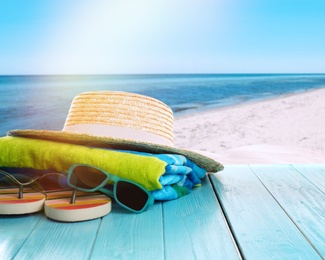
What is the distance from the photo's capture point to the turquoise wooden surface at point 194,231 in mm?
924

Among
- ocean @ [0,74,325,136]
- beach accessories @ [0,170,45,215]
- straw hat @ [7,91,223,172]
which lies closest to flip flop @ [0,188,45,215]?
beach accessories @ [0,170,45,215]

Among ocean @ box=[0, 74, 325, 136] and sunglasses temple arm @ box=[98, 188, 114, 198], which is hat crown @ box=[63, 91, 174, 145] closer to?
sunglasses temple arm @ box=[98, 188, 114, 198]

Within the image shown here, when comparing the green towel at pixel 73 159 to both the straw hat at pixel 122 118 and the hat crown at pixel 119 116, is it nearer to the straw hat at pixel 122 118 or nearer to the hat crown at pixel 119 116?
the straw hat at pixel 122 118

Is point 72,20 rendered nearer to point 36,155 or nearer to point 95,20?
point 95,20

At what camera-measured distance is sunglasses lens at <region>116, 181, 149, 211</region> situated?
119cm

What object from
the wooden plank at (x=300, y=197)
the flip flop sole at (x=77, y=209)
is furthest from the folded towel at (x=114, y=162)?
the wooden plank at (x=300, y=197)

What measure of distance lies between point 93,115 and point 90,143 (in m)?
0.21

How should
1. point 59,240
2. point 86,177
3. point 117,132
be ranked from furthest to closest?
point 117,132, point 86,177, point 59,240

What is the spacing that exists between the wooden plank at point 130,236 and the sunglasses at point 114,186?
0.02m

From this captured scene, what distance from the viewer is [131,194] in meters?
1.22

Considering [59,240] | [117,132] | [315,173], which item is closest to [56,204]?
[59,240]

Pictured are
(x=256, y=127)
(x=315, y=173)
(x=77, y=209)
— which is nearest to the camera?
(x=77, y=209)

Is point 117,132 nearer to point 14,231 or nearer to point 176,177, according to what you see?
point 176,177

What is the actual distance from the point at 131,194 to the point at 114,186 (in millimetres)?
59
